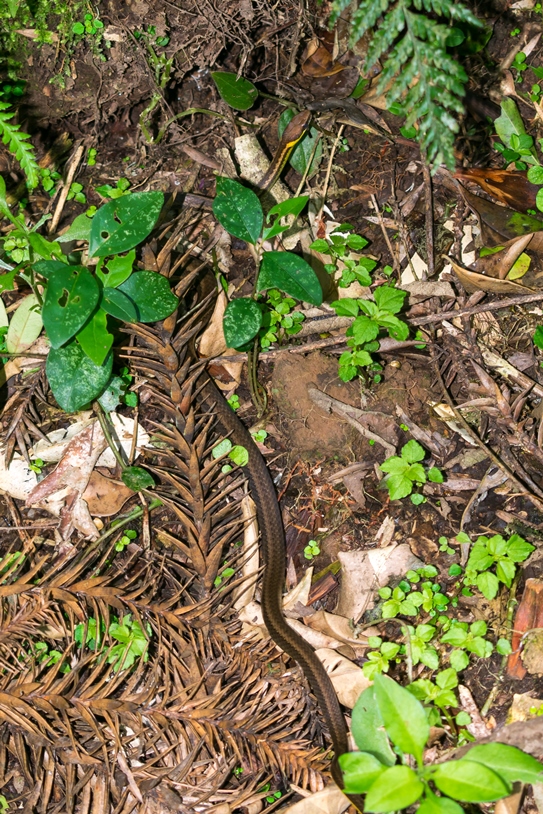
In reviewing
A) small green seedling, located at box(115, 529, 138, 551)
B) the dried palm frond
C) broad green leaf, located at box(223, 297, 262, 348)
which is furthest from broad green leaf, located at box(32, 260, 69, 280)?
small green seedling, located at box(115, 529, 138, 551)

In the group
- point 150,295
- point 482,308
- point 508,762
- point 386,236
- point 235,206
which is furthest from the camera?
point 386,236

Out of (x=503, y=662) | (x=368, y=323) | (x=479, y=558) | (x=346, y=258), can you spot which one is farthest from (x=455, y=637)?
(x=346, y=258)

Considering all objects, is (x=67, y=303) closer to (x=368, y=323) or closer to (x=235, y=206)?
(x=235, y=206)

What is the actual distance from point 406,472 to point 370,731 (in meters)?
1.12

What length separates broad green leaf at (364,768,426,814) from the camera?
1.83 meters

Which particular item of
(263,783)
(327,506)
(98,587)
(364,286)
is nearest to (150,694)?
(98,587)

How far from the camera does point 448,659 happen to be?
2.70 m

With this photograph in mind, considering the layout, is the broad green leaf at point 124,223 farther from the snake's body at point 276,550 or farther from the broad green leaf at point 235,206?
the snake's body at point 276,550

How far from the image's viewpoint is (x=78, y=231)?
121 inches

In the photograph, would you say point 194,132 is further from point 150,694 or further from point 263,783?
point 263,783

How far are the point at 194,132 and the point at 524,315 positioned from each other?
2002 mm

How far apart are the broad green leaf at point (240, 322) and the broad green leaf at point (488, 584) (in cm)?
145

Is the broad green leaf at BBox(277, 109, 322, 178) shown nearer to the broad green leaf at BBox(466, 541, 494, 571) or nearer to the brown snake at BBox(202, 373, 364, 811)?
the brown snake at BBox(202, 373, 364, 811)

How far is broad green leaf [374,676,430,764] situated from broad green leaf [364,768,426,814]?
0.06 m
